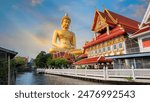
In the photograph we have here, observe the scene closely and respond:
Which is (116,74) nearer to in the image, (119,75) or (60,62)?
(119,75)

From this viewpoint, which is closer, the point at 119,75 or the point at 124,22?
the point at 119,75

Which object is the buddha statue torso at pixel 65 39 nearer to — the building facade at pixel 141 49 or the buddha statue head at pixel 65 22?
the buddha statue head at pixel 65 22

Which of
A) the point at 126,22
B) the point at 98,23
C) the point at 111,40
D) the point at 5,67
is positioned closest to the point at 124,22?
the point at 126,22

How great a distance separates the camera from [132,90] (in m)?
3.96

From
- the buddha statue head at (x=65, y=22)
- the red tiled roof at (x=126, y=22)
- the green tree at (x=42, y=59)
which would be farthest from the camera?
the buddha statue head at (x=65, y=22)

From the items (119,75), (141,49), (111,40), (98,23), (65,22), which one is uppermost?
(65,22)

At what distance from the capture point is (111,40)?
24.7 ft

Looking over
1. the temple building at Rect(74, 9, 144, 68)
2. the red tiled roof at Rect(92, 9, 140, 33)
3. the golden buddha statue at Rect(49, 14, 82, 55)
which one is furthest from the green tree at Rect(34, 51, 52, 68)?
the red tiled roof at Rect(92, 9, 140, 33)

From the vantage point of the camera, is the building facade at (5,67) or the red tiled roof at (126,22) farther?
the red tiled roof at (126,22)

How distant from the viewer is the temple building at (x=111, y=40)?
21.6 ft

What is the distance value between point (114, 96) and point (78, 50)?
8.56 m

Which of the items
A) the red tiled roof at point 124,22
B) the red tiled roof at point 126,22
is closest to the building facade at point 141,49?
the red tiled roof at point 124,22

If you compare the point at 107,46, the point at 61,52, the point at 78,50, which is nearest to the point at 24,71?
the point at 61,52

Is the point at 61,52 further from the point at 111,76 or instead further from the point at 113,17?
the point at 111,76
